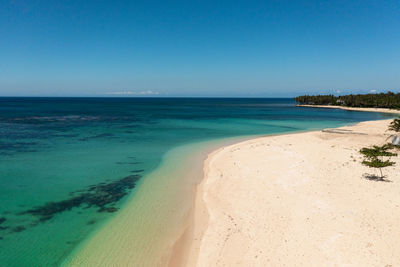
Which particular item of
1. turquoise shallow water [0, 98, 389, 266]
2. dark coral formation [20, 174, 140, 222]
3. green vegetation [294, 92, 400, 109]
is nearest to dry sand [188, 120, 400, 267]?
dark coral formation [20, 174, 140, 222]

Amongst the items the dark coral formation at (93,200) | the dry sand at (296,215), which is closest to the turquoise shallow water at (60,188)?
the dark coral formation at (93,200)

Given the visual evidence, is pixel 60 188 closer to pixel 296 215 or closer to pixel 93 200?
pixel 93 200

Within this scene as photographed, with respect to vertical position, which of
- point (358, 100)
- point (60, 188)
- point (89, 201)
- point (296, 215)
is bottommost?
point (89, 201)

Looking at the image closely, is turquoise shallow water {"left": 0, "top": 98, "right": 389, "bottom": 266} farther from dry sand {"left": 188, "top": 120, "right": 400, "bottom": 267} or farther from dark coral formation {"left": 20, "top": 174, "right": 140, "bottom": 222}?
dry sand {"left": 188, "top": 120, "right": 400, "bottom": 267}

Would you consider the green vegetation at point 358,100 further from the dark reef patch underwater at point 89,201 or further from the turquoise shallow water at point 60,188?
the dark reef patch underwater at point 89,201

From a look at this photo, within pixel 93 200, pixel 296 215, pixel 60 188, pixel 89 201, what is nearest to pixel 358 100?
pixel 296 215

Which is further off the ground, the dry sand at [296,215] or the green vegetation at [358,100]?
the green vegetation at [358,100]
